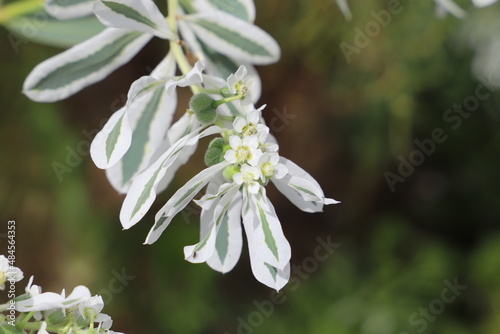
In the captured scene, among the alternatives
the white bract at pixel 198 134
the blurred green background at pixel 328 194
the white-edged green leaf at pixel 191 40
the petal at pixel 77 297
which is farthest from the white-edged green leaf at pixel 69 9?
the blurred green background at pixel 328 194

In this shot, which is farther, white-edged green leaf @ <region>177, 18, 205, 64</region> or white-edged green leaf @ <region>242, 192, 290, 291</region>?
white-edged green leaf @ <region>177, 18, 205, 64</region>

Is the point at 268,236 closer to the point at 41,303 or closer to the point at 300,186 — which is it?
the point at 300,186

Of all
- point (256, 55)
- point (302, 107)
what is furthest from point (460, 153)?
point (256, 55)

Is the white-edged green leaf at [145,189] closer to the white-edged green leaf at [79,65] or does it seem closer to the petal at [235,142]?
the petal at [235,142]

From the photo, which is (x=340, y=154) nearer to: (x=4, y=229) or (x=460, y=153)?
(x=460, y=153)

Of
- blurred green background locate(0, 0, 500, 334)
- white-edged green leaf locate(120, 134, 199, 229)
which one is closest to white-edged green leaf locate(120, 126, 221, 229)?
white-edged green leaf locate(120, 134, 199, 229)

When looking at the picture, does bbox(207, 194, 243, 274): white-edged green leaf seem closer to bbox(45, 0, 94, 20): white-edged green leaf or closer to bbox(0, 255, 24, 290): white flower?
bbox(0, 255, 24, 290): white flower

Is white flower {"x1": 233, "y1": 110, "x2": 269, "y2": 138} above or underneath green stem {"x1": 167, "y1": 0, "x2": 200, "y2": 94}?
above

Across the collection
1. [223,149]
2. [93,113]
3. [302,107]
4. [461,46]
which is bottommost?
[93,113]
